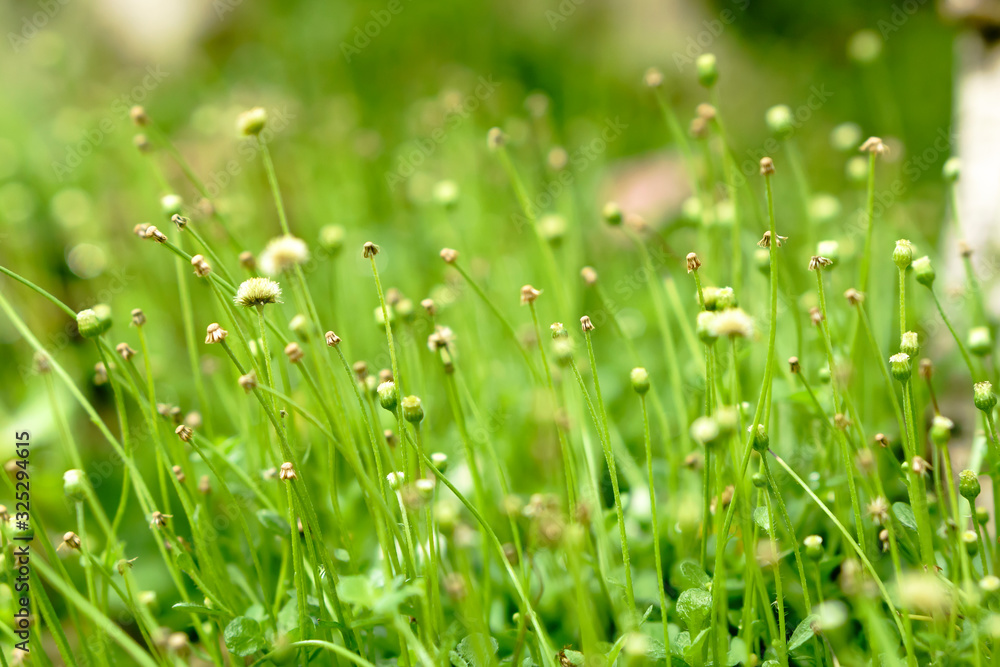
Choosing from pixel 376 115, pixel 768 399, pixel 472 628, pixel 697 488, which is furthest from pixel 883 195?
pixel 376 115

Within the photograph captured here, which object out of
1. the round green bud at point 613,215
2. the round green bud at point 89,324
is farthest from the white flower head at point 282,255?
the round green bud at point 613,215

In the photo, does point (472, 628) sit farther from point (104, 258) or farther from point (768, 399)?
point (104, 258)

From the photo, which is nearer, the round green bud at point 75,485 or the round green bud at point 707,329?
the round green bud at point 707,329

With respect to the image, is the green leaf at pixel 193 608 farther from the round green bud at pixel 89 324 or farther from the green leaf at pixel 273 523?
the round green bud at pixel 89 324

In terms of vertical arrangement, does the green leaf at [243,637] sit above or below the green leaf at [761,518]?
below

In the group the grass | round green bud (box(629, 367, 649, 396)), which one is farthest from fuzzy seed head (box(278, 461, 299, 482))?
round green bud (box(629, 367, 649, 396))

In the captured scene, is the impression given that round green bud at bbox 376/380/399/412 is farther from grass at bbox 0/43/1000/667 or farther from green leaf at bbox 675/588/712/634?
green leaf at bbox 675/588/712/634
